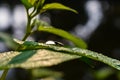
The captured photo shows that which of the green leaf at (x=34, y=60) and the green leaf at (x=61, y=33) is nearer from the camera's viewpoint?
the green leaf at (x=34, y=60)

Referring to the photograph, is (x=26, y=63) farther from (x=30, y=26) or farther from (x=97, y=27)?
(x=97, y=27)

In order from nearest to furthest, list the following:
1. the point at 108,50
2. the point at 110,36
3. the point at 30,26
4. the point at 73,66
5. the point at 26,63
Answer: the point at 26,63 → the point at 30,26 → the point at 73,66 → the point at 108,50 → the point at 110,36

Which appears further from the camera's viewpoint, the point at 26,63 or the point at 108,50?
the point at 108,50

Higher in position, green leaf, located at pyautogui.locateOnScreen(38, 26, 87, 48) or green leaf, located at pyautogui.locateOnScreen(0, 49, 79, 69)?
green leaf, located at pyautogui.locateOnScreen(0, 49, 79, 69)

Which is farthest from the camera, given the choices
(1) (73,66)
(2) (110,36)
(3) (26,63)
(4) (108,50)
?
(2) (110,36)

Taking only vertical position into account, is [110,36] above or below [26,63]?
below

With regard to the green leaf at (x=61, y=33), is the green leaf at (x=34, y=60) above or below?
above

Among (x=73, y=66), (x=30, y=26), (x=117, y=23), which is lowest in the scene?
(x=73, y=66)

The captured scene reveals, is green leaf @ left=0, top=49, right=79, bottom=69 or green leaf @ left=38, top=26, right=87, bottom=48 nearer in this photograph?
green leaf @ left=0, top=49, right=79, bottom=69

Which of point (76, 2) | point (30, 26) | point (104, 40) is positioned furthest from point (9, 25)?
point (30, 26)

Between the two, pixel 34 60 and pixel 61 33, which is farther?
pixel 61 33
